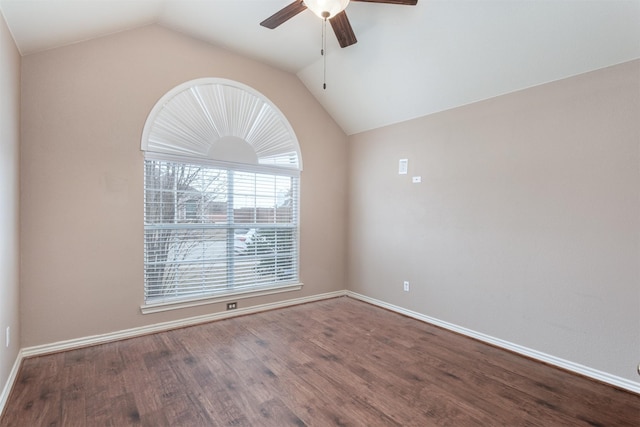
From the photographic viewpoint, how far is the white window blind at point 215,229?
3156 mm

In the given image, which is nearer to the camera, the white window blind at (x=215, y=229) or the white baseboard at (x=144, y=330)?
the white baseboard at (x=144, y=330)

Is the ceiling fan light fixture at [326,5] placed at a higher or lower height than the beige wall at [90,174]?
higher

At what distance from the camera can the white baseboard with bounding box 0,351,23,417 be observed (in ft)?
6.31

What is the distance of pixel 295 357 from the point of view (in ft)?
8.73

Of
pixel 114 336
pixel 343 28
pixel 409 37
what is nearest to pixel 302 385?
pixel 114 336

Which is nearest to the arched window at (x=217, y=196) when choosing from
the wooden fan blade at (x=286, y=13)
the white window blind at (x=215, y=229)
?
the white window blind at (x=215, y=229)

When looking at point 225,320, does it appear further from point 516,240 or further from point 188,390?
point 516,240

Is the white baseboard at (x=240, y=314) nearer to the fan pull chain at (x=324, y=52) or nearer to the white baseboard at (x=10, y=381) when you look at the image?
the white baseboard at (x=10, y=381)

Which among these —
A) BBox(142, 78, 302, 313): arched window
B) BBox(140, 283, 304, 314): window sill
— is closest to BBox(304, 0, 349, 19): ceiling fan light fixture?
BBox(142, 78, 302, 313): arched window

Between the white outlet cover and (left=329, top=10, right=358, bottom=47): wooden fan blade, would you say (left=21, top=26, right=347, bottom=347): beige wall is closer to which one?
(left=329, top=10, right=358, bottom=47): wooden fan blade

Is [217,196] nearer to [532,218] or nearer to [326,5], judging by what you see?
[326,5]

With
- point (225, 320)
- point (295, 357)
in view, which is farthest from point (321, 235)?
point (295, 357)

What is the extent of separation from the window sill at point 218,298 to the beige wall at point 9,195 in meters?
0.99

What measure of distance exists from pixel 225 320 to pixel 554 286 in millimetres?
3297
